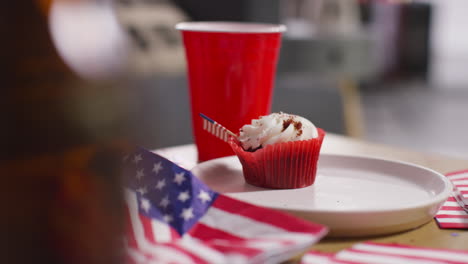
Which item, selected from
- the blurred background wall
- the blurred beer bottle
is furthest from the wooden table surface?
the blurred beer bottle

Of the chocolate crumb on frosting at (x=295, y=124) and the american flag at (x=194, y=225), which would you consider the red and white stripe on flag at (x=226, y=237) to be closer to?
the american flag at (x=194, y=225)

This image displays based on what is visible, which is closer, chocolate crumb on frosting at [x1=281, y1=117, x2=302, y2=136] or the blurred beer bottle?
the blurred beer bottle

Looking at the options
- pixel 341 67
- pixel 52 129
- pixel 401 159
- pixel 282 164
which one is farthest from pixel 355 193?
pixel 341 67

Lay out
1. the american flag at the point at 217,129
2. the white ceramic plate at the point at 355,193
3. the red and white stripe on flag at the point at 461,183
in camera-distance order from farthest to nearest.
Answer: the american flag at the point at 217,129
the red and white stripe on flag at the point at 461,183
the white ceramic plate at the point at 355,193

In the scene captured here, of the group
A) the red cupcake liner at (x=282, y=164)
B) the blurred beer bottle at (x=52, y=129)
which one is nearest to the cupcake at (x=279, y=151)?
the red cupcake liner at (x=282, y=164)

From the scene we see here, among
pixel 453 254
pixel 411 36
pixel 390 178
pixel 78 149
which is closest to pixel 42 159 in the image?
pixel 78 149

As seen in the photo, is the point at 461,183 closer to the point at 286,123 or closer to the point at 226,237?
the point at 286,123

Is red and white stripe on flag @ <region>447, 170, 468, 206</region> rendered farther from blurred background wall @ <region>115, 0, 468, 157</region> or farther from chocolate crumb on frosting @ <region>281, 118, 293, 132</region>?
blurred background wall @ <region>115, 0, 468, 157</region>
